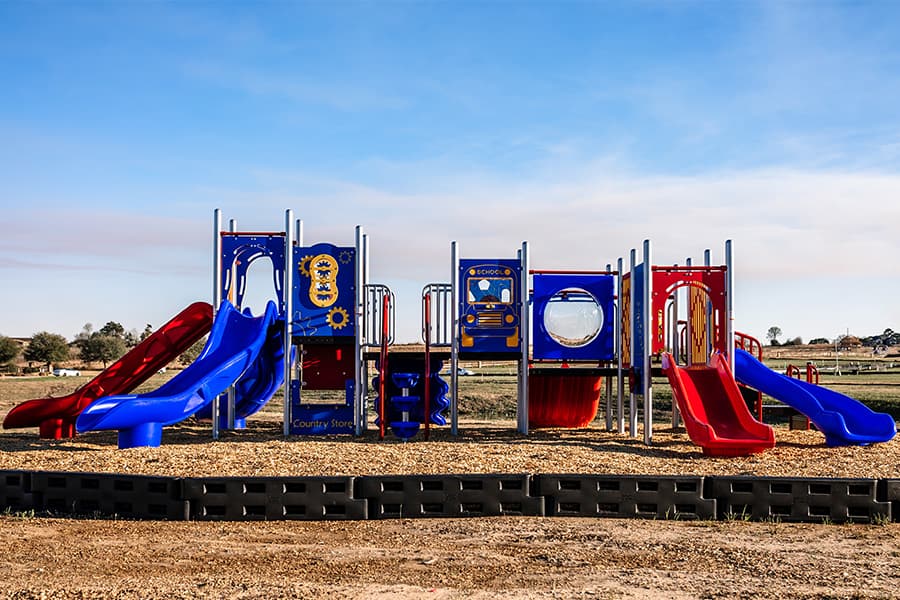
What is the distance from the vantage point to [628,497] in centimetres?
1042

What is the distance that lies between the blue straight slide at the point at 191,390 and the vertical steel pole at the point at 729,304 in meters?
8.56

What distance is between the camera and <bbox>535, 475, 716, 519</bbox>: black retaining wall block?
408 inches

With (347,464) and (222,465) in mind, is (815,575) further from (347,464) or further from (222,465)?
(222,465)

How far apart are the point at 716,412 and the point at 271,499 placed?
8.95 meters

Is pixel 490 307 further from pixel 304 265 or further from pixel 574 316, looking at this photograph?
pixel 304 265

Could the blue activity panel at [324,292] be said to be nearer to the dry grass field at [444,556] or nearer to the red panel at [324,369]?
the red panel at [324,369]

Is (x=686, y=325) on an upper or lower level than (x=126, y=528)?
upper

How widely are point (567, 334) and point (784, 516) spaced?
8.93 m

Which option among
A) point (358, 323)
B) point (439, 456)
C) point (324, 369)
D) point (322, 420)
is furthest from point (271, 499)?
point (324, 369)

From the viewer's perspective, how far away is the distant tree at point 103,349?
84438 mm

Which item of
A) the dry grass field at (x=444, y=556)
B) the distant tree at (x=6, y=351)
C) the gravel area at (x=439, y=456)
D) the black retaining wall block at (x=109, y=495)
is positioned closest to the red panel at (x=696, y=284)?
the gravel area at (x=439, y=456)

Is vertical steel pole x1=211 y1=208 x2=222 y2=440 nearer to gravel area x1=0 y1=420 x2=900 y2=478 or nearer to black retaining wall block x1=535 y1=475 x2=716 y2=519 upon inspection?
gravel area x1=0 y1=420 x2=900 y2=478

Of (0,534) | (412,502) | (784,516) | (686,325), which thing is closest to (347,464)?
(412,502)

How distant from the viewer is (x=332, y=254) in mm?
19188
